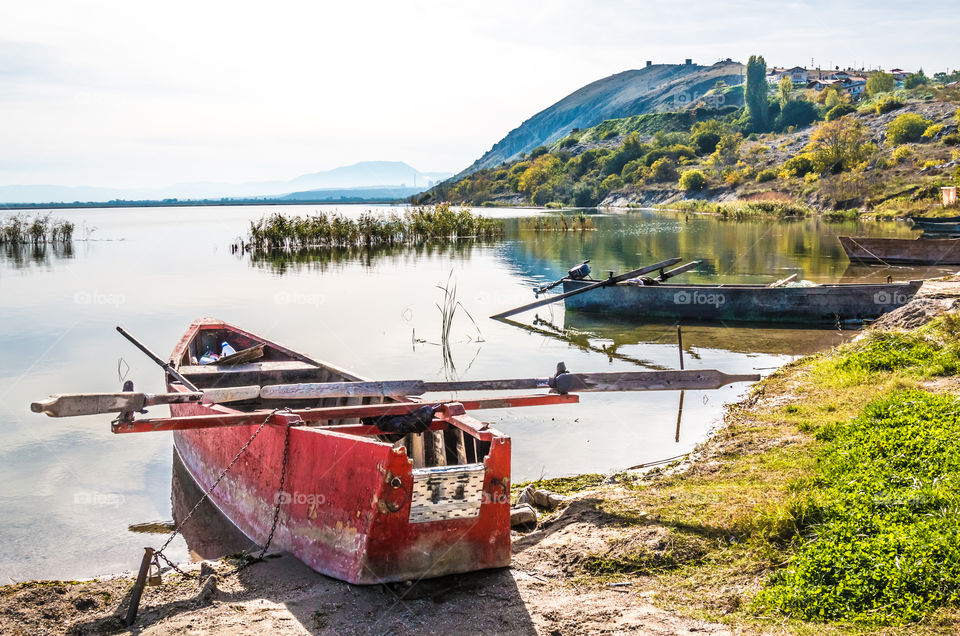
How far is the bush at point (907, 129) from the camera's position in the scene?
261 ft

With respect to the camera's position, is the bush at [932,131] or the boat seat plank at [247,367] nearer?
the boat seat plank at [247,367]

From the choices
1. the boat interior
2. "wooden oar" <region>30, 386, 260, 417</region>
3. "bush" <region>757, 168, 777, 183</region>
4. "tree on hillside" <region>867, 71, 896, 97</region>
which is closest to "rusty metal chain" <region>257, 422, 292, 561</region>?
"wooden oar" <region>30, 386, 260, 417</region>

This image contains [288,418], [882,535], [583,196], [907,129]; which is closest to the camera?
[882,535]

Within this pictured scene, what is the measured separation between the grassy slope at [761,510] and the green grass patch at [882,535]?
2 centimetres

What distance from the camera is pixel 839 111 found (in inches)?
4306

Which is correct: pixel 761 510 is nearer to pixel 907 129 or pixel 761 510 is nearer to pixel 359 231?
pixel 359 231

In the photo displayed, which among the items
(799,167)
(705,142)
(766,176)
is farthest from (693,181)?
(705,142)

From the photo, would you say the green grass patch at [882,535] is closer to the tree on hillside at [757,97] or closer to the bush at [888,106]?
the bush at [888,106]

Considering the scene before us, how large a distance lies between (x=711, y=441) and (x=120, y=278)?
30.8 m

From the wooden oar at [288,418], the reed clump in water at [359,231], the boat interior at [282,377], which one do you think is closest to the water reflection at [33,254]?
the reed clump in water at [359,231]

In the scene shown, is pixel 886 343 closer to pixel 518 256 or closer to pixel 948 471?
pixel 948 471

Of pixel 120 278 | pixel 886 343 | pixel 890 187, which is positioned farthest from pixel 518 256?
pixel 890 187

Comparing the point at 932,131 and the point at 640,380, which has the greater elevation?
the point at 932,131

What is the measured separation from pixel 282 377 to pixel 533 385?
188 inches
